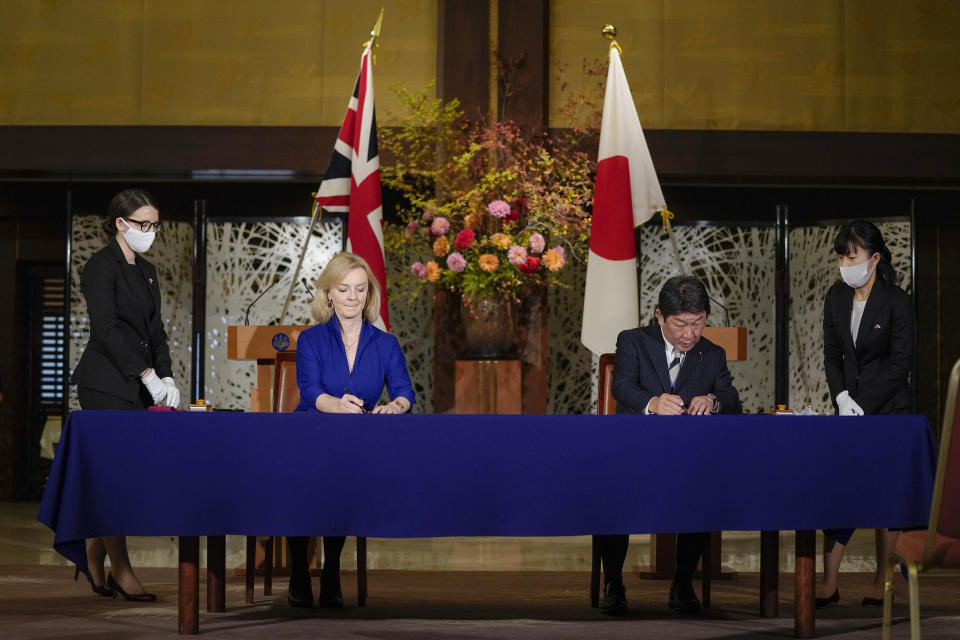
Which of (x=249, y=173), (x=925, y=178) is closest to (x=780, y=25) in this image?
(x=925, y=178)

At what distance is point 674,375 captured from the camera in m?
3.70

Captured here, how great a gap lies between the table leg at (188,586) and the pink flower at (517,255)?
2.60 metres

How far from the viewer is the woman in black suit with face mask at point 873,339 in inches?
154

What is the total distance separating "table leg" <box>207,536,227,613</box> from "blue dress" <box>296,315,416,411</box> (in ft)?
1.60

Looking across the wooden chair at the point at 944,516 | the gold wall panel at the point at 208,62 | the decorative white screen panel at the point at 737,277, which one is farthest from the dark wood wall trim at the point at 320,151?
the wooden chair at the point at 944,516

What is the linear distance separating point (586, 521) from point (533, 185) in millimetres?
3059

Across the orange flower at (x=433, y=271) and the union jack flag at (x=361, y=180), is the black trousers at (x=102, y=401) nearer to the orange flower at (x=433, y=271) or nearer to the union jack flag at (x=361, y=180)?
the union jack flag at (x=361, y=180)

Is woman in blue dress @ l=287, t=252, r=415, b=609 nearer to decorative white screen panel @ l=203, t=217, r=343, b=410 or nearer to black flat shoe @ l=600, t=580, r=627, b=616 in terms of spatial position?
black flat shoe @ l=600, t=580, r=627, b=616

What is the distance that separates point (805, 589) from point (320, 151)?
13.9ft

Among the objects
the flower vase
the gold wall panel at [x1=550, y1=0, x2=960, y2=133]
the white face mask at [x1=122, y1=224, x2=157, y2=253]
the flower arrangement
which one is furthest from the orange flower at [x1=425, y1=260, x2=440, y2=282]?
the gold wall panel at [x1=550, y1=0, x2=960, y2=133]

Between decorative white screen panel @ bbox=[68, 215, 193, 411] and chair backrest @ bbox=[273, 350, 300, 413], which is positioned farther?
decorative white screen panel @ bbox=[68, 215, 193, 411]

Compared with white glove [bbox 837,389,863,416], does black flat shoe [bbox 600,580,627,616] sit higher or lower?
lower

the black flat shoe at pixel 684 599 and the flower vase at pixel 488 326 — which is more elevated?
the flower vase at pixel 488 326

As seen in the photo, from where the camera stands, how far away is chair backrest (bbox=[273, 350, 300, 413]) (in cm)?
396
